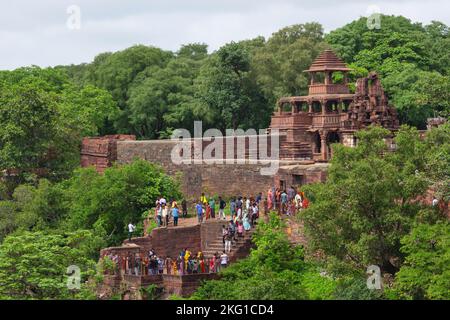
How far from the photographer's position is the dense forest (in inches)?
1676

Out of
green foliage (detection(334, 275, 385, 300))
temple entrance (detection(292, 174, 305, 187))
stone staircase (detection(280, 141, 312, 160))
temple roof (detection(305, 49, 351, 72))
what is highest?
temple roof (detection(305, 49, 351, 72))

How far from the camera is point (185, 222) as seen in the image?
53250mm

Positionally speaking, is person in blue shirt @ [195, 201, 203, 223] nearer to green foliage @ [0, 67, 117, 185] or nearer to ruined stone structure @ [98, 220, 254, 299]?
ruined stone structure @ [98, 220, 254, 299]

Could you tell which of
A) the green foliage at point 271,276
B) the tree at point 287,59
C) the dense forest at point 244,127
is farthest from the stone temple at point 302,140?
the tree at point 287,59

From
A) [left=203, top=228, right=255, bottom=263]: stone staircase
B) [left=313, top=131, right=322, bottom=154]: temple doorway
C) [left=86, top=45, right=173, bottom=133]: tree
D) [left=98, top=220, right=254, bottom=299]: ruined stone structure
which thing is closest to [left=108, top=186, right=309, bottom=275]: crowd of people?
[left=203, top=228, right=255, bottom=263]: stone staircase

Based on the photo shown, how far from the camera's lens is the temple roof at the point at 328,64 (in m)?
60.5

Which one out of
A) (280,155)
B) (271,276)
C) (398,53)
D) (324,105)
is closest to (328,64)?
(324,105)

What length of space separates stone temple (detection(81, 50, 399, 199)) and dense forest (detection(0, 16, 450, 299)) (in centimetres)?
151

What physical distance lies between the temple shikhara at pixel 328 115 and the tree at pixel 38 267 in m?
13.7

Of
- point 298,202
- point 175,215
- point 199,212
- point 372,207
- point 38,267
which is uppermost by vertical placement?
point 372,207

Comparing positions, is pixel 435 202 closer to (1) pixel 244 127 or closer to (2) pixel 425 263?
(2) pixel 425 263

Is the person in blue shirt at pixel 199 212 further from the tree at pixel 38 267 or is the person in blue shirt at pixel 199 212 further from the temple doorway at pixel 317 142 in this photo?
the temple doorway at pixel 317 142

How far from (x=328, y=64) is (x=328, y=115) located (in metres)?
3.00

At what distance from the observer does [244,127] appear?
2803 inches
